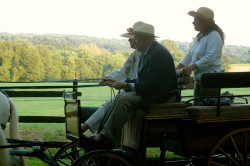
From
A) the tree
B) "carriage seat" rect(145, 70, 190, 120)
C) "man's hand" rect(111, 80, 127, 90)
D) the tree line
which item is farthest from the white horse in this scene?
the tree line

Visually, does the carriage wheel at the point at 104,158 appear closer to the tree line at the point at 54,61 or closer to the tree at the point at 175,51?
the tree at the point at 175,51

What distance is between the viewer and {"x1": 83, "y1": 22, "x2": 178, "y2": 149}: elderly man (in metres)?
3.57

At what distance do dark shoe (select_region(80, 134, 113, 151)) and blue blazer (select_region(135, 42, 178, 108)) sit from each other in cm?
53

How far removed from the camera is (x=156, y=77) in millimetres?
3645

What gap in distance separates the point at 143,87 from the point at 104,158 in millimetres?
740

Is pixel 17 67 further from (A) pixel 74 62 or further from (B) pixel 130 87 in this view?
(B) pixel 130 87

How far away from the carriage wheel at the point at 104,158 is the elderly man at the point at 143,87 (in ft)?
0.60

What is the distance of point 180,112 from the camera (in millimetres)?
3709

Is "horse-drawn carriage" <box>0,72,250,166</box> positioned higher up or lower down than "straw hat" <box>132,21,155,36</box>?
lower down

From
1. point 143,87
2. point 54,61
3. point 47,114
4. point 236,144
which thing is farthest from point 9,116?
point 54,61

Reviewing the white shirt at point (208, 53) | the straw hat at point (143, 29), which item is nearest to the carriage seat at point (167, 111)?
the straw hat at point (143, 29)

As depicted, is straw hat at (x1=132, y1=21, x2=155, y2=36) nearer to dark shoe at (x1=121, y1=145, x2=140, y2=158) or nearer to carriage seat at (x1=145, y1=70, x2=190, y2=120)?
carriage seat at (x1=145, y1=70, x2=190, y2=120)

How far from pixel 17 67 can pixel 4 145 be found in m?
29.8

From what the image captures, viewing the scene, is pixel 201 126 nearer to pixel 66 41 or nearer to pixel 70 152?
pixel 70 152
